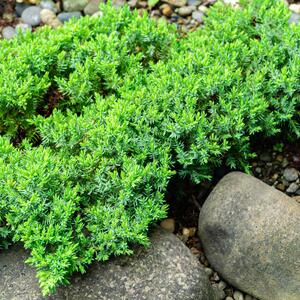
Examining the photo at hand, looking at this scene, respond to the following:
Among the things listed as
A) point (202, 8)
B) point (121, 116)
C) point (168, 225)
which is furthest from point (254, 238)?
point (202, 8)

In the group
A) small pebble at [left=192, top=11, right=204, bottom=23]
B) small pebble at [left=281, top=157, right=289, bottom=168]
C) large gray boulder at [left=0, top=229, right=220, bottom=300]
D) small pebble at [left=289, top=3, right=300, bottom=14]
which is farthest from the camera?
small pebble at [left=192, top=11, right=204, bottom=23]

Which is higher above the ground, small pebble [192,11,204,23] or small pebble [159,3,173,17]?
small pebble [192,11,204,23]

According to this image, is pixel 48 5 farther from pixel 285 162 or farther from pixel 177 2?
pixel 285 162

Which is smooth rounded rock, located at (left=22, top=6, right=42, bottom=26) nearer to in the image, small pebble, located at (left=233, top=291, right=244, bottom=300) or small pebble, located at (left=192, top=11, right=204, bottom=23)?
small pebble, located at (left=192, top=11, right=204, bottom=23)

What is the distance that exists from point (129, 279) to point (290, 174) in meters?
1.55

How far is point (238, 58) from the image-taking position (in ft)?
13.8

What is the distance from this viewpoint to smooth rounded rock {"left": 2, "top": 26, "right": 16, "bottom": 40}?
543cm

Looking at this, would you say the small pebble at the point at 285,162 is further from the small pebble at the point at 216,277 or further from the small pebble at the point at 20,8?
the small pebble at the point at 20,8

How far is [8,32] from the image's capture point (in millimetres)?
5457

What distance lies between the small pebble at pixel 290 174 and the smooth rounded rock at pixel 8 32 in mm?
2954

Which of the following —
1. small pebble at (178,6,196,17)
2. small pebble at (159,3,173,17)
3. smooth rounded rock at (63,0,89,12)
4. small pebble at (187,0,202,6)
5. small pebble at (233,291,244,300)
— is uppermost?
small pebble at (187,0,202,6)

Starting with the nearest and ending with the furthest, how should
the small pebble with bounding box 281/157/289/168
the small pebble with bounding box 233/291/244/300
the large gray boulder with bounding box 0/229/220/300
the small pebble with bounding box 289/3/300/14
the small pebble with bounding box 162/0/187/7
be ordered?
the large gray boulder with bounding box 0/229/220/300, the small pebble with bounding box 233/291/244/300, the small pebble with bounding box 281/157/289/168, the small pebble with bounding box 289/3/300/14, the small pebble with bounding box 162/0/187/7

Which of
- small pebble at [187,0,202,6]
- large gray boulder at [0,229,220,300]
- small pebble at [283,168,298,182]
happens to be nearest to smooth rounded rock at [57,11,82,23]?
small pebble at [187,0,202,6]

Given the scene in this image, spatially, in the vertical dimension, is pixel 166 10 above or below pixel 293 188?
above
